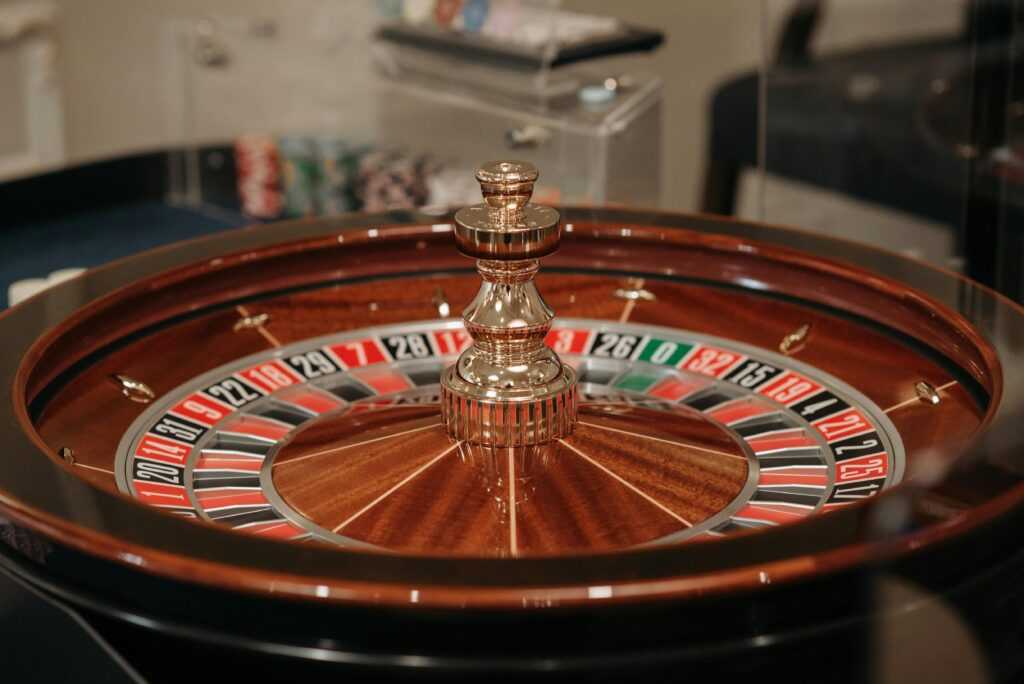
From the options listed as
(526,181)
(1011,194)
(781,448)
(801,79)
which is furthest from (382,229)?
(801,79)

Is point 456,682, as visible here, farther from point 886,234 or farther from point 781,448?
point 886,234

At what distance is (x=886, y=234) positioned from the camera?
13.1ft

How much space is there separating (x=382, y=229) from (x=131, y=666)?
3.13 feet

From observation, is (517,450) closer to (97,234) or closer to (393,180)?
(97,234)

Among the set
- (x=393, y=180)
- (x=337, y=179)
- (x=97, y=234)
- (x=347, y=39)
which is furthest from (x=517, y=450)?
(x=347, y=39)

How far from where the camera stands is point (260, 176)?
324 cm

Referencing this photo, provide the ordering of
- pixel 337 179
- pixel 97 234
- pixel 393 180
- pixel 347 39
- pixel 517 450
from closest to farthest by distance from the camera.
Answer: pixel 517 450 → pixel 97 234 → pixel 393 180 → pixel 337 179 → pixel 347 39

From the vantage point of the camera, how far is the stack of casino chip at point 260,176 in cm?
322

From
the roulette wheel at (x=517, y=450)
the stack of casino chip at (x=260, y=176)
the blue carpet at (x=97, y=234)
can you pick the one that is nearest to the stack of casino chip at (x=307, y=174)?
the stack of casino chip at (x=260, y=176)

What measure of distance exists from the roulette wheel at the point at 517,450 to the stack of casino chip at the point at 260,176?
50.3 inches

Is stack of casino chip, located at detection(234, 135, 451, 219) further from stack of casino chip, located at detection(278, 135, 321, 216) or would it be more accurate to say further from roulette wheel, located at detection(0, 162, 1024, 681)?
roulette wheel, located at detection(0, 162, 1024, 681)

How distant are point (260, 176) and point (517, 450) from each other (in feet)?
6.28

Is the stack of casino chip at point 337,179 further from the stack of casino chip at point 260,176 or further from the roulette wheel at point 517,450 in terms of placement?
the roulette wheel at point 517,450

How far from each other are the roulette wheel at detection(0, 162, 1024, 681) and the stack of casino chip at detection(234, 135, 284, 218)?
1279 millimetres
